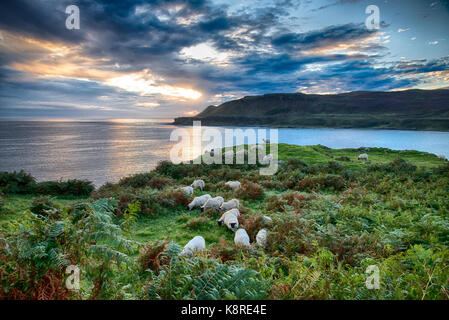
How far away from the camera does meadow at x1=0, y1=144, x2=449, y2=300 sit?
362cm

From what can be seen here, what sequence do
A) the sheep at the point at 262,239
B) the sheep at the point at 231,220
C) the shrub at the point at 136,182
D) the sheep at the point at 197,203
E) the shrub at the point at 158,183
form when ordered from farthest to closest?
the shrub at the point at 136,182 < the shrub at the point at 158,183 < the sheep at the point at 197,203 < the sheep at the point at 231,220 < the sheep at the point at 262,239

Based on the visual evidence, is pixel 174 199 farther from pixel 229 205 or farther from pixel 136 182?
pixel 136 182

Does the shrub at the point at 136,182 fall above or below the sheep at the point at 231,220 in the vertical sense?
above

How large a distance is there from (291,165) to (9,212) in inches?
801

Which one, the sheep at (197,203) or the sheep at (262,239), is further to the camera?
the sheep at (197,203)

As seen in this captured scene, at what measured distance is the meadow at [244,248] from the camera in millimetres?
3617

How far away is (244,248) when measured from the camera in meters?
6.77

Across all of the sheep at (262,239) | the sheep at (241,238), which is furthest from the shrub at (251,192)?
the sheep at (262,239)

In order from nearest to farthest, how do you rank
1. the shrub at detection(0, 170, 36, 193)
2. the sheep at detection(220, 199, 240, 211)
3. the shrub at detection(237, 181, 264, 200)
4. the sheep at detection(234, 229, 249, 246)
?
the sheep at detection(234, 229, 249, 246) → the sheep at detection(220, 199, 240, 211) → the shrub at detection(237, 181, 264, 200) → the shrub at detection(0, 170, 36, 193)

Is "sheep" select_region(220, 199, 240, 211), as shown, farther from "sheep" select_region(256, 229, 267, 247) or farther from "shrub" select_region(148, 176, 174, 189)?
"shrub" select_region(148, 176, 174, 189)

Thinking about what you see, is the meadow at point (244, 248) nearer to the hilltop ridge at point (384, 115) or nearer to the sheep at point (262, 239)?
the sheep at point (262, 239)

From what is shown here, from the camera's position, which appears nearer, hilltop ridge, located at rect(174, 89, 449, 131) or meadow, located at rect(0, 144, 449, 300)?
meadow, located at rect(0, 144, 449, 300)

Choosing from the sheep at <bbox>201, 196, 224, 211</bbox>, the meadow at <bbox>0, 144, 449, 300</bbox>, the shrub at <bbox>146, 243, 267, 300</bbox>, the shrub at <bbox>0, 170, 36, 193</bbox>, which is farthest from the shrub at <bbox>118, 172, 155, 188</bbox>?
the shrub at <bbox>146, 243, 267, 300</bbox>
